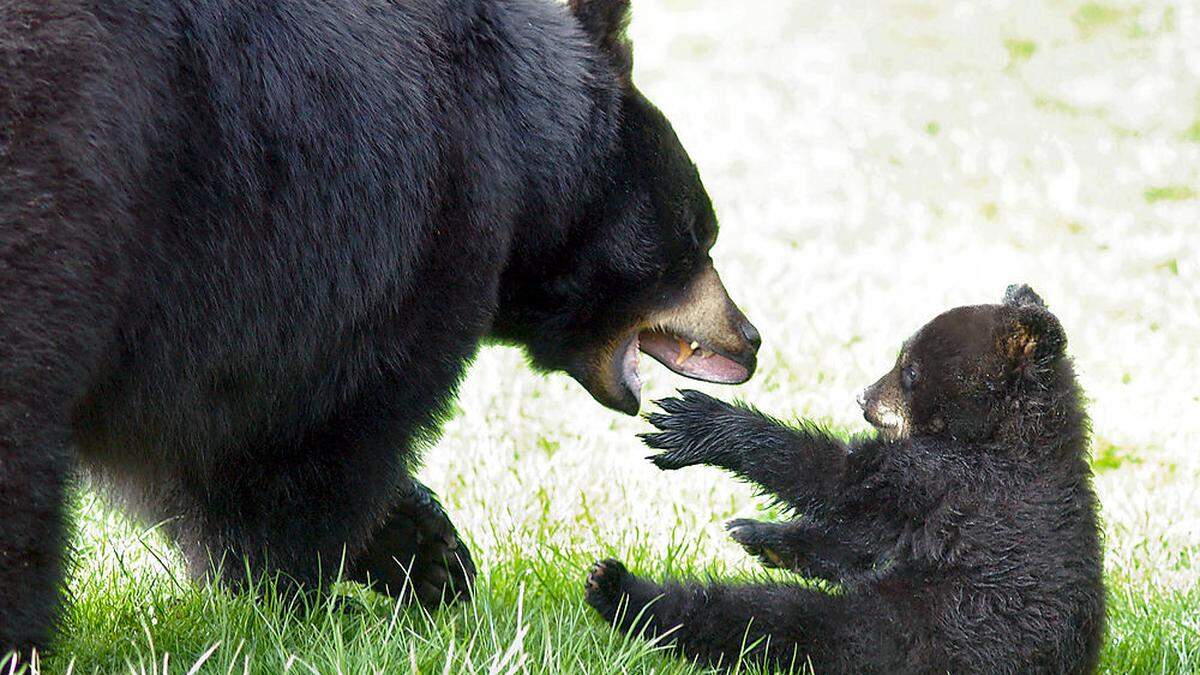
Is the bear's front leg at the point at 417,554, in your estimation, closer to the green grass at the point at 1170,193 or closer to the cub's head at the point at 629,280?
the cub's head at the point at 629,280

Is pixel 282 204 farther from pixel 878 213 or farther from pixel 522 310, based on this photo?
pixel 878 213

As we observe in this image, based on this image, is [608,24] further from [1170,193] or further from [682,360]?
[1170,193]

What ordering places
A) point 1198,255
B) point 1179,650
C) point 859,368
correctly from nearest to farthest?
1. point 1179,650
2. point 859,368
3. point 1198,255

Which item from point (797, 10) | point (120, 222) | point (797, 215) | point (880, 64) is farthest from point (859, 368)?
point (797, 10)

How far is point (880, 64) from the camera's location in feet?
51.0

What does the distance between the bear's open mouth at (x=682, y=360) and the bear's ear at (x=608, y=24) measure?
0.86 m

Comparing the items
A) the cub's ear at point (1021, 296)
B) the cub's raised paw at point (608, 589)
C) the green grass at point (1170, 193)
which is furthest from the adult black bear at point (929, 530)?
the green grass at point (1170, 193)

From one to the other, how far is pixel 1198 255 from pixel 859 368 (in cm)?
402

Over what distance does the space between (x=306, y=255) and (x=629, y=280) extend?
1.34 m

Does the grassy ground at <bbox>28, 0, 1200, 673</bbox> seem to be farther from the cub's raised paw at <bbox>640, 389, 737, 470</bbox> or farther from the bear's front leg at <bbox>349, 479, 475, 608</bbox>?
the cub's raised paw at <bbox>640, 389, 737, 470</bbox>

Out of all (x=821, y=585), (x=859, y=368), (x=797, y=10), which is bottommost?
(x=797, y=10)

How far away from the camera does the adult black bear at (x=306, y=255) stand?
9.78ft

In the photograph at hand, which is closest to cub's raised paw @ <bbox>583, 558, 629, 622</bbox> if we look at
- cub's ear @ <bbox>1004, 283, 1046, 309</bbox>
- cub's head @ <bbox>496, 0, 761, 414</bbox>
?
cub's head @ <bbox>496, 0, 761, 414</bbox>

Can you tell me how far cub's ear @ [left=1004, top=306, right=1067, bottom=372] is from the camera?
410cm
